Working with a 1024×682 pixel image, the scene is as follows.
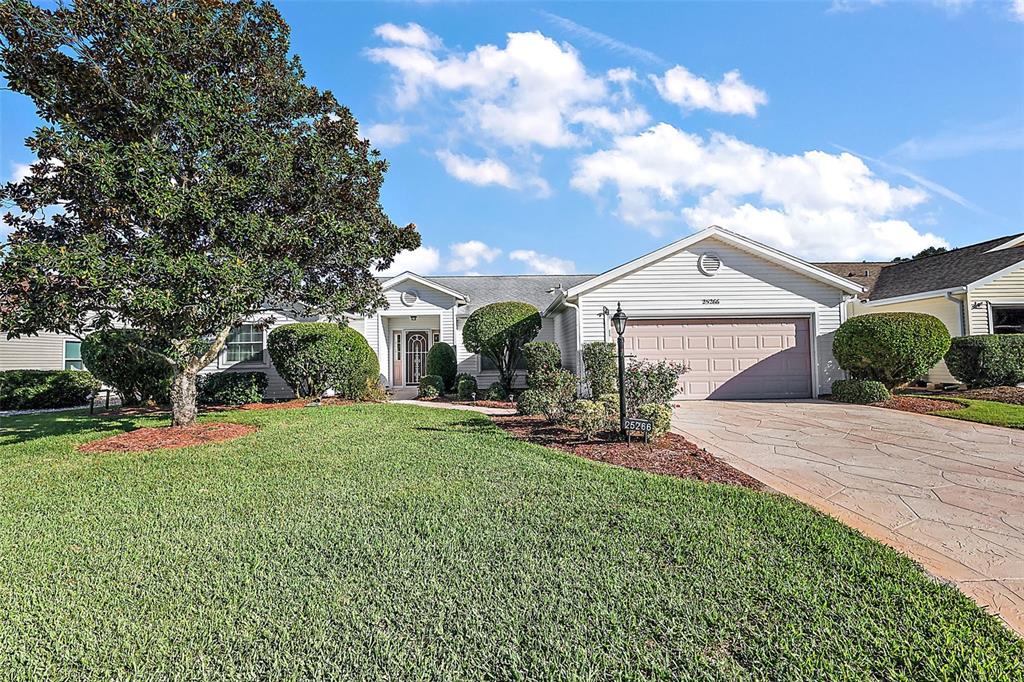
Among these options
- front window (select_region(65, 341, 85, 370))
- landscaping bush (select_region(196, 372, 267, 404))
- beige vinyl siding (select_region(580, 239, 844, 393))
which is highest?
beige vinyl siding (select_region(580, 239, 844, 393))

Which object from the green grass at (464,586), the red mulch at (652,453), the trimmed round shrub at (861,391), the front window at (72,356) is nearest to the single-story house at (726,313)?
the trimmed round shrub at (861,391)

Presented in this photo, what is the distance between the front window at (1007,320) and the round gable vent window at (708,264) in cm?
820

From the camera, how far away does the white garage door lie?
11953 mm

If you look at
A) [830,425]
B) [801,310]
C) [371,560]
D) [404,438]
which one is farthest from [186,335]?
[801,310]

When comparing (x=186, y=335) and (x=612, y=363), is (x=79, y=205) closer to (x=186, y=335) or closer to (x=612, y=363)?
(x=186, y=335)

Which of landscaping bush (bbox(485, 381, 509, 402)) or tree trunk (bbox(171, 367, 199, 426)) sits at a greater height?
tree trunk (bbox(171, 367, 199, 426))

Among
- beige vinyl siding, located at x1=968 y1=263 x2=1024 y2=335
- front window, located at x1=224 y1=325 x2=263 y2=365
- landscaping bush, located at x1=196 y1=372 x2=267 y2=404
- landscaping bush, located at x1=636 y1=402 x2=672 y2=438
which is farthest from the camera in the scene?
front window, located at x1=224 y1=325 x2=263 y2=365

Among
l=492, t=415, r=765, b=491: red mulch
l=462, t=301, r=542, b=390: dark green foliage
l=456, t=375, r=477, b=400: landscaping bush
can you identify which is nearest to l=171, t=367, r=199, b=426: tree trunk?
l=492, t=415, r=765, b=491: red mulch

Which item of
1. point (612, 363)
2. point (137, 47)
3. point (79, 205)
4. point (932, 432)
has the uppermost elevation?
point (137, 47)

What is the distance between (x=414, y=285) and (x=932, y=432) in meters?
13.4

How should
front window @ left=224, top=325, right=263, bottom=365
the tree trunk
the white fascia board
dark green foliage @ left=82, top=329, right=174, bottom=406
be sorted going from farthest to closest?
front window @ left=224, top=325, right=263, bottom=365 → the white fascia board → dark green foliage @ left=82, top=329, right=174, bottom=406 → the tree trunk

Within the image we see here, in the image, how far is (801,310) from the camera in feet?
39.3

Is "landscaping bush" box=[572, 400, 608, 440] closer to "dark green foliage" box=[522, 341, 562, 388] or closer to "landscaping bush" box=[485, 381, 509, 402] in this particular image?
"dark green foliage" box=[522, 341, 562, 388]

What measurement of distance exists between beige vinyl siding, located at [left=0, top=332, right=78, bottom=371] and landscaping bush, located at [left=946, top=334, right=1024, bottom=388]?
82.6 feet
